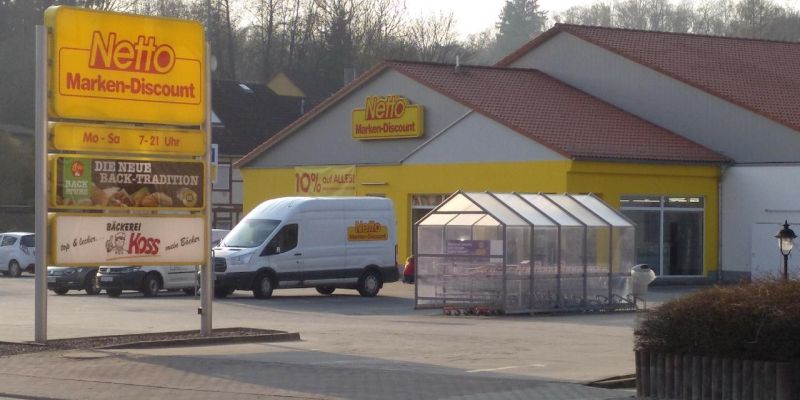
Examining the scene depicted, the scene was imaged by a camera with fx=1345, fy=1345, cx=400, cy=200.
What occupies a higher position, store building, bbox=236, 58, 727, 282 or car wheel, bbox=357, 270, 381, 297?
store building, bbox=236, 58, 727, 282

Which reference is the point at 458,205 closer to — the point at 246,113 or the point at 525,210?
the point at 525,210

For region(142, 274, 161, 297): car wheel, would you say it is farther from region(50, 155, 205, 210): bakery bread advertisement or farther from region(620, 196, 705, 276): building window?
region(50, 155, 205, 210): bakery bread advertisement

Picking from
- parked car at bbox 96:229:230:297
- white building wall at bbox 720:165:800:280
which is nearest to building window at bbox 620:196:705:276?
white building wall at bbox 720:165:800:280

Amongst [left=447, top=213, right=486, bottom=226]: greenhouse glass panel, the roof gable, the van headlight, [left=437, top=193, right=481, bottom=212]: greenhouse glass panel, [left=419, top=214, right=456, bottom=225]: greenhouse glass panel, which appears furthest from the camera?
the roof gable

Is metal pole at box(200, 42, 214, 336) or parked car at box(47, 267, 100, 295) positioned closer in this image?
metal pole at box(200, 42, 214, 336)

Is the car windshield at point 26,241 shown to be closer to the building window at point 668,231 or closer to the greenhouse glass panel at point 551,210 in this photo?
the building window at point 668,231

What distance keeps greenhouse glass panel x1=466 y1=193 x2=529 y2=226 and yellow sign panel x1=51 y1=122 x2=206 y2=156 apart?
8.83 m

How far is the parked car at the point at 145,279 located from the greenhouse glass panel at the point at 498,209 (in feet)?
29.8

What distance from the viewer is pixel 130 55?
64.0ft

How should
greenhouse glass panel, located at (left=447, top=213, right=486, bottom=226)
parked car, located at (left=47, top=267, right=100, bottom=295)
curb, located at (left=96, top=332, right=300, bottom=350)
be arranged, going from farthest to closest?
1. parked car, located at (left=47, top=267, right=100, bottom=295)
2. greenhouse glass panel, located at (left=447, top=213, right=486, bottom=226)
3. curb, located at (left=96, top=332, right=300, bottom=350)

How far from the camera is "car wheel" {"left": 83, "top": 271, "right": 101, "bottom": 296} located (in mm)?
36000

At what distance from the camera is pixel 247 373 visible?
51.9ft

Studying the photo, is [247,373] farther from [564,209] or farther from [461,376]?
[564,209]

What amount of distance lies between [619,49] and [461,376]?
95.1ft
